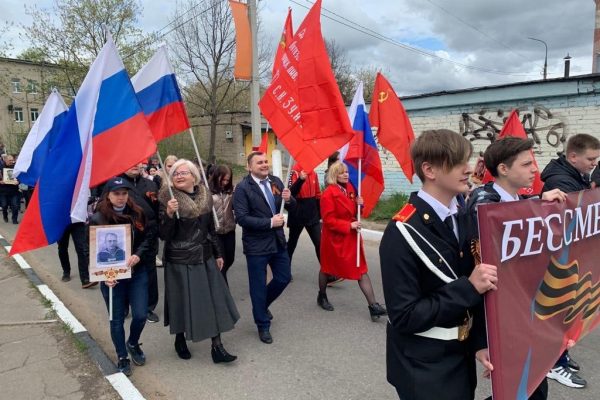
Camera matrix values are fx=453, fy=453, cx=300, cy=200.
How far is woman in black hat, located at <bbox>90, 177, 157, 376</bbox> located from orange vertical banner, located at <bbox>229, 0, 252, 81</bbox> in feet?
29.8

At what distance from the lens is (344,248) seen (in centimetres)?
518

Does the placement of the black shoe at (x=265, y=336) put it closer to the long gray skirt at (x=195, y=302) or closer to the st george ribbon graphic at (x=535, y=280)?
the long gray skirt at (x=195, y=302)

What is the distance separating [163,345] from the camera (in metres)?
4.59

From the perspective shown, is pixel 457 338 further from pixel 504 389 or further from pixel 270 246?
pixel 270 246

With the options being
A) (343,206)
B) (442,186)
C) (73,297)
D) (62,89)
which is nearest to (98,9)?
(62,89)

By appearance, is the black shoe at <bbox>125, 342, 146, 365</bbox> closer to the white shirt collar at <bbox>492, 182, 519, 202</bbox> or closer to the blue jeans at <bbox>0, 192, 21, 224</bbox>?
the white shirt collar at <bbox>492, 182, 519, 202</bbox>

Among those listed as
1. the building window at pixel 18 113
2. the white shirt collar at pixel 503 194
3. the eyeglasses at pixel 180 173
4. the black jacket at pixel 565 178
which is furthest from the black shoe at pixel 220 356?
the building window at pixel 18 113

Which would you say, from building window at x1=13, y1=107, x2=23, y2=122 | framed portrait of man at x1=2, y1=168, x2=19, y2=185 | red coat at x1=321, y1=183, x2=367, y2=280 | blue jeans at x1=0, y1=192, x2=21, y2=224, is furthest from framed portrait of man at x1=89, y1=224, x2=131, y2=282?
building window at x1=13, y1=107, x2=23, y2=122

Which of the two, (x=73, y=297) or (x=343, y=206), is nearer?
(x=343, y=206)

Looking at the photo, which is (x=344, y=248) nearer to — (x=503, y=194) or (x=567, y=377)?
(x=567, y=377)

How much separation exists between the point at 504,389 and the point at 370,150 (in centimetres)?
421

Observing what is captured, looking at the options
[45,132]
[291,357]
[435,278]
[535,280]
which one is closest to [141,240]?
[291,357]

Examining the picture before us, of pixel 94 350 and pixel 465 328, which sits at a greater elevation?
pixel 465 328

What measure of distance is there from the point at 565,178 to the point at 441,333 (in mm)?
2439
